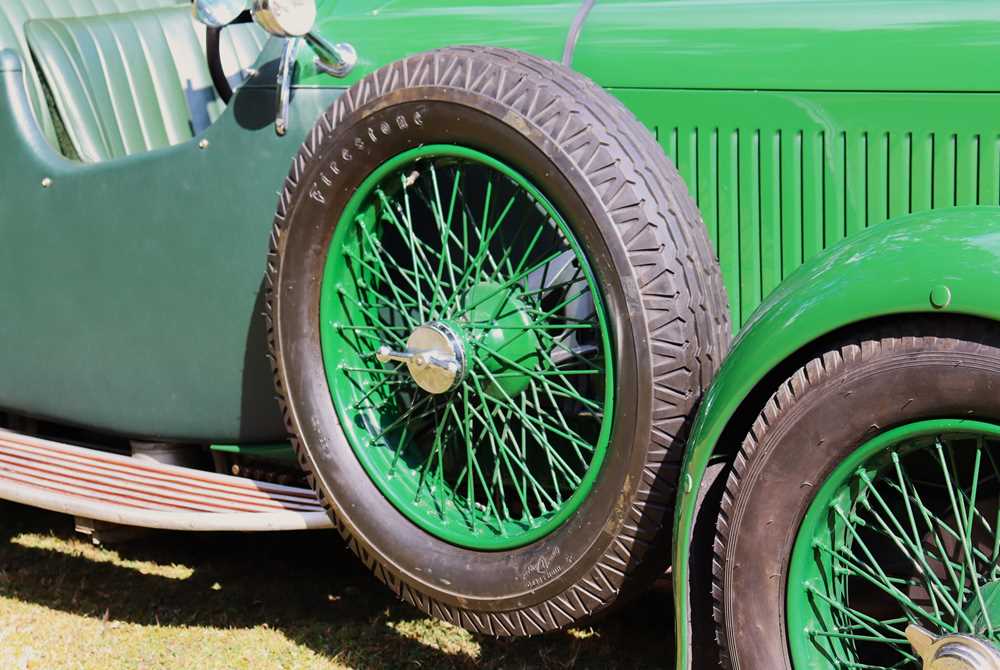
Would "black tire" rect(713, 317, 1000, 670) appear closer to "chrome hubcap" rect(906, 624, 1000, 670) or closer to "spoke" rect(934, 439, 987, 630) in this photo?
"spoke" rect(934, 439, 987, 630)

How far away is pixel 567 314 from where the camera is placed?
2705mm

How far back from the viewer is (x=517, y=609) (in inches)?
96.1

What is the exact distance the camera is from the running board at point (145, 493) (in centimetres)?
283

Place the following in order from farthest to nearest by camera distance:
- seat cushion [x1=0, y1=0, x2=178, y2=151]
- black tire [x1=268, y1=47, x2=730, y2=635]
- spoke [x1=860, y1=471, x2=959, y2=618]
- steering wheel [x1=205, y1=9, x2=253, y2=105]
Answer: seat cushion [x1=0, y1=0, x2=178, y2=151] → steering wheel [x1=205, y1=9, x2=253, y2=105] → black tire [x1=268, y1=47, x2=730, y2=635] → spoke [x1=860, y1=471, x2=959, y2=618]

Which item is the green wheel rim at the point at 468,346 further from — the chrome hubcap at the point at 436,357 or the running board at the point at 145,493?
the running board at the point at 145,493

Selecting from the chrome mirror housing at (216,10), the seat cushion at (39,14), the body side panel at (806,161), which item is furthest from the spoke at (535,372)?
the seat cushion at (39,14)

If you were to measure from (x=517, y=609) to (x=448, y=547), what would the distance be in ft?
0.65

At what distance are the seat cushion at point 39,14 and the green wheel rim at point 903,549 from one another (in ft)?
7.82

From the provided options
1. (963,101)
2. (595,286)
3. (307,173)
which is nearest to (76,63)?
(307,173)

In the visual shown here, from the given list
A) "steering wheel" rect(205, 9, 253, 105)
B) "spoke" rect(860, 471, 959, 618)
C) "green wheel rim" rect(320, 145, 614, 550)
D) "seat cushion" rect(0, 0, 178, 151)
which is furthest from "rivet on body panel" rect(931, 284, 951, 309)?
"seat cushion" rect(0, 0, 178, 151)

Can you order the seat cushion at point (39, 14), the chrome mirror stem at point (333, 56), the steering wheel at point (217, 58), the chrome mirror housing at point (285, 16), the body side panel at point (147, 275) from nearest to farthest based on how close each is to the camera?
1. the chrome mirror housing at point (285, 16)
2. the chrome mirror stem at point (333, 56)
3. the body side panel at point (147, 275)
4. the steering wheel at point (217, 58)
5. the seat cushion at point (39, 14)

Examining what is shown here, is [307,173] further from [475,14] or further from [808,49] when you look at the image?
[808,49]

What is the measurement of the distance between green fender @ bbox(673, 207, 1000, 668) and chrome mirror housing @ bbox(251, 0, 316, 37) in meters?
1.17

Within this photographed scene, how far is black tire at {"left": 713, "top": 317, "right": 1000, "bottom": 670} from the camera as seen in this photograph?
6.02 ft
